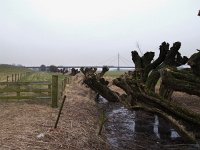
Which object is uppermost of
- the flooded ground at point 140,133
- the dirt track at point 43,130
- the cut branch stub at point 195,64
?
the cut branch stub at point 195,64

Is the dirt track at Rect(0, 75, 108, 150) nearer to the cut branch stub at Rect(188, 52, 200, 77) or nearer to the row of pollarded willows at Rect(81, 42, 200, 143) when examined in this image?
the row of pollarded willows at Rect(81, 42, 200, 143)

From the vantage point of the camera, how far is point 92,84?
23.8m

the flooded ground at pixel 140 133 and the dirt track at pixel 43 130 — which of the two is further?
the flooded ground at pixel 140 133

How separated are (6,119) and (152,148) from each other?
4.85 metres

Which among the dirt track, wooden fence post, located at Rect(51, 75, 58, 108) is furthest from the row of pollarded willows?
wooden fence post, located at Rect(51, 75, 58, 108)

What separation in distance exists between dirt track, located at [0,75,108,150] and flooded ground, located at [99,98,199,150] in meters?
0.78

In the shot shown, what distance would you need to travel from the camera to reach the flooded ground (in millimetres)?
12930

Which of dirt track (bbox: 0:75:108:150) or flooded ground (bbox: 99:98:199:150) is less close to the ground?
dirt track (bbox: 0:75:108:150)

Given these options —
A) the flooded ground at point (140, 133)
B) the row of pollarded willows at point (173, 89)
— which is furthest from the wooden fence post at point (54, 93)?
the row of pollarded willows at point (173, 89)

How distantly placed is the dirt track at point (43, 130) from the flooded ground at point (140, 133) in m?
0.78

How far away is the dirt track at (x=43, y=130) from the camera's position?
10836 mm

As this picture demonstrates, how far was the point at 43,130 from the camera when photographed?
40.1 feet

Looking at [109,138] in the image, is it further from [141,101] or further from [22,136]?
[22,136]

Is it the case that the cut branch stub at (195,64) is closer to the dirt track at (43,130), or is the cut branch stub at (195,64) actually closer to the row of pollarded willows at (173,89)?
the row of pollarded willows at (173,89)
